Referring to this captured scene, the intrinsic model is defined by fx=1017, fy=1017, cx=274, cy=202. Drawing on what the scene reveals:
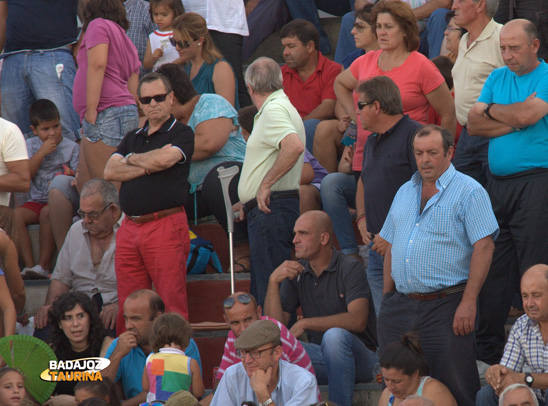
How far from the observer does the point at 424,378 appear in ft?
17.6

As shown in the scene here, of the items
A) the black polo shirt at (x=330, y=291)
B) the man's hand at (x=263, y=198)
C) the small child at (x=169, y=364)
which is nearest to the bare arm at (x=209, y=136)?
the man's hand at (x=263, y=198)

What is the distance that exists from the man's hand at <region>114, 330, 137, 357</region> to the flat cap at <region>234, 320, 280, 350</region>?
3.30ft

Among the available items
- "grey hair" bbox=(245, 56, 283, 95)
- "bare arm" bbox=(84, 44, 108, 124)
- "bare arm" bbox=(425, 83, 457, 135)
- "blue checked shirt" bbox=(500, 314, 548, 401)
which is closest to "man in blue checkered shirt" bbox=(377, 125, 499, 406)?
"blue checked shirt" bbox=(500, 314, 548, 401)

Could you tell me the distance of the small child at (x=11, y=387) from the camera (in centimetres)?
571

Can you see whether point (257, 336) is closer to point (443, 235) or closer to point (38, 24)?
point (443, 235)

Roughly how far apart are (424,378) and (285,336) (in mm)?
866

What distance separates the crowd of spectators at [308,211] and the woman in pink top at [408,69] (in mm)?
13

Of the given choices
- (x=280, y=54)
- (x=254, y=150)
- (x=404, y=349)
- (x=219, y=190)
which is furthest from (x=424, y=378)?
(x=280, y=54)

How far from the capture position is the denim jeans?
777 centimetres

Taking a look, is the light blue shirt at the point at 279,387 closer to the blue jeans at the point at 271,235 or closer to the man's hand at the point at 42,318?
the blue jeans at the point at 271,235

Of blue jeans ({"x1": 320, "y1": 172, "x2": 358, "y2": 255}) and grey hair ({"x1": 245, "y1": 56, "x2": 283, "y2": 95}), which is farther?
blue jeans ({"x1": 320, "y1": 172, "x2": 358, "y2": 255})

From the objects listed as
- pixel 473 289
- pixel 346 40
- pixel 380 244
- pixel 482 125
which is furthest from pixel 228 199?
pixel 346 40

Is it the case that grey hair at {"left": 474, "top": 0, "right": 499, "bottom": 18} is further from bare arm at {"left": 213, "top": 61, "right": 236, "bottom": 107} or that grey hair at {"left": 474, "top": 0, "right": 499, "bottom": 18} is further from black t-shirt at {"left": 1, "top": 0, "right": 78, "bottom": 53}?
black t-shirt at {"left": 1, "top": 0, "right": 78, "bottom": 53}

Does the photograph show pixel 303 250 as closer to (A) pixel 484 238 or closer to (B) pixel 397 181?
(B) pixel 397 181
